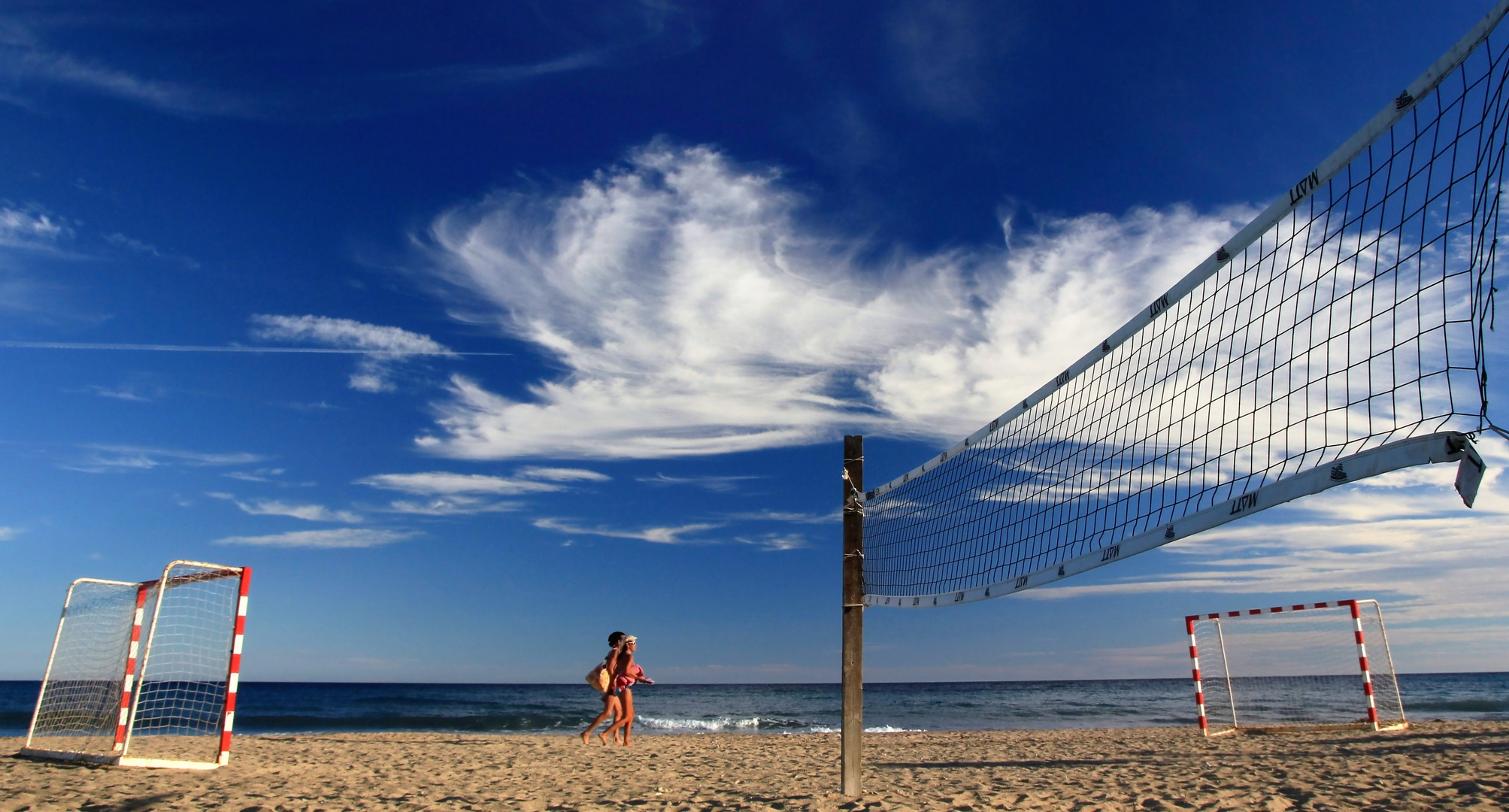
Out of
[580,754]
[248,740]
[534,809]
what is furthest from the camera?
[248,740]

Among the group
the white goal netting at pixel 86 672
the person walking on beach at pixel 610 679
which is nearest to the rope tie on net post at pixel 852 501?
the person walking on beach at pixel 610 679

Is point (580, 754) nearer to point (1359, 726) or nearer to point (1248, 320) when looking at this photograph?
point (1248, 320)

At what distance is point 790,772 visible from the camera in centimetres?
736

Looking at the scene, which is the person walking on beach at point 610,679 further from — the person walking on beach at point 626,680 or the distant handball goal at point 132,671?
the distant handball goal at point 132,671

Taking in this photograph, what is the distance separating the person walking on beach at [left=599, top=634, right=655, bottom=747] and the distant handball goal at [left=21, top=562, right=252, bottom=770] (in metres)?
3.80

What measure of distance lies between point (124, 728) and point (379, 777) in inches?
93.9

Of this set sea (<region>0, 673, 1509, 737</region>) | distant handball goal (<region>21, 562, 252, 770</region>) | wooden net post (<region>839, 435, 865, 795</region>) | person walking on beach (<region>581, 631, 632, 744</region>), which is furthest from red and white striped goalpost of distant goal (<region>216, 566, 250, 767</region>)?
sea (<region>0, 673, 1509, 737</region>)

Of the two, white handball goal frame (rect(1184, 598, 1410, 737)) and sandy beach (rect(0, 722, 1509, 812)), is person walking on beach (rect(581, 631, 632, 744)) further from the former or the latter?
white handball goal frame (rect(1184, 598, 1410, 737))

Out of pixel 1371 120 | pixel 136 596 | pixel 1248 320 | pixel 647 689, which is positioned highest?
pixel 1371 120

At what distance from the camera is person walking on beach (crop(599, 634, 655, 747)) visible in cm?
917

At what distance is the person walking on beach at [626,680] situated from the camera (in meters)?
9.17

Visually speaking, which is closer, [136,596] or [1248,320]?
[1248,320]

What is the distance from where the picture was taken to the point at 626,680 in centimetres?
918

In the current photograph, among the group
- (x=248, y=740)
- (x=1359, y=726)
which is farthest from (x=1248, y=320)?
(x=248, y=740)
